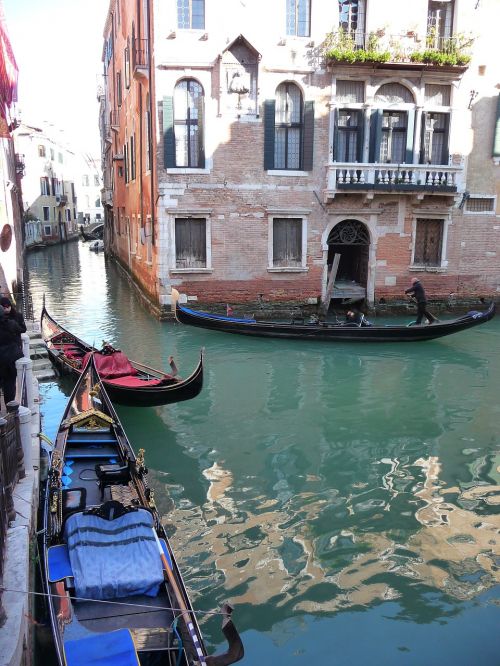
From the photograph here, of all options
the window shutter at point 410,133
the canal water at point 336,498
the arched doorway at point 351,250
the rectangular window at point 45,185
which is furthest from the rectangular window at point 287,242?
the rectangular window at point 45,185

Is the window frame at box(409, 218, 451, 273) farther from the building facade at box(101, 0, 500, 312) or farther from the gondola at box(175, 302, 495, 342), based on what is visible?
the gondola at box(175, 302, 495, 342)

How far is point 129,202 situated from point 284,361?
9992 millimetres

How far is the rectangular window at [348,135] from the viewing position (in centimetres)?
1203

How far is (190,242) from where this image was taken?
1195 cm

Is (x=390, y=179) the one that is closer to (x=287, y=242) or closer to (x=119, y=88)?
(x=287, y=242)

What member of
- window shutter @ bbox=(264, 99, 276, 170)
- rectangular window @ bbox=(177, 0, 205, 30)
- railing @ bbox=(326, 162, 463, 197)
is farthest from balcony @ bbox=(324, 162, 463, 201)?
rectangular window @ bbox=(177, 0, 205, 30)

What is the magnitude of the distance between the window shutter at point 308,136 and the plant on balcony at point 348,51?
39.0 inches

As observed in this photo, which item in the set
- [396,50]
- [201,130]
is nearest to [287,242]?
[201,130]

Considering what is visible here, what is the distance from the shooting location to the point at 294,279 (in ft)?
41.1

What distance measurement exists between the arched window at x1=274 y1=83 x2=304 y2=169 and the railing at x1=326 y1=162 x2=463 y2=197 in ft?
2.82

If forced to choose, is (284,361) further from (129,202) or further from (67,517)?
Result: (129,202)

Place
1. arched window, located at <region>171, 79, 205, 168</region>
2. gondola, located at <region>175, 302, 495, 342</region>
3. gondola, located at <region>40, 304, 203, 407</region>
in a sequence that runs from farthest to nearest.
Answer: arched window, located at <region>171, 79, 205, 168</region> → gondola, located at <region>175, 302, 495, 342</region> → gondola, located at <region>40, 304, 203, 407</region>

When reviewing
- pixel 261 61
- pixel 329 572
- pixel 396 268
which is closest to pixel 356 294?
pixel 396 268

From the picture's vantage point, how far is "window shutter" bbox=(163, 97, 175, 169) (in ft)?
36.8
